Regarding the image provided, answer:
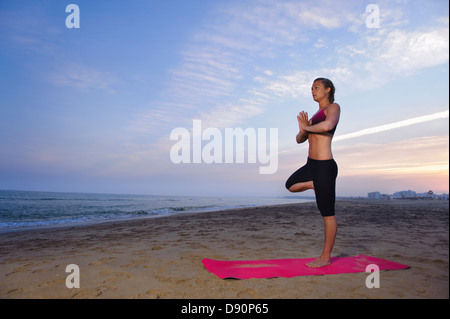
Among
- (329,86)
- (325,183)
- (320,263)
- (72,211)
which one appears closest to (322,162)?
(325,183)

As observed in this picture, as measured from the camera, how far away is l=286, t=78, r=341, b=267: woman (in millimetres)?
3273

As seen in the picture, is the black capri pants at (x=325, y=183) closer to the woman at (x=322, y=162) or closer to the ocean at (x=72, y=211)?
the woman at (x=322, y=162)

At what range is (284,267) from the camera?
129 inches

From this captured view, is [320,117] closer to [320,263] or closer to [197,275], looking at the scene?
[320,263]

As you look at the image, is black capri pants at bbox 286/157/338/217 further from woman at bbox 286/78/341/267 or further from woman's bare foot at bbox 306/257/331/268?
woman's bare foot at bbox 306/257/331/268

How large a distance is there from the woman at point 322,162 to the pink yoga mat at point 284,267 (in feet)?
0.66

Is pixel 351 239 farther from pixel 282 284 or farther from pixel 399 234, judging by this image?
pixel 282 284

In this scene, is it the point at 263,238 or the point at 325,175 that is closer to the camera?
the point at 325,175

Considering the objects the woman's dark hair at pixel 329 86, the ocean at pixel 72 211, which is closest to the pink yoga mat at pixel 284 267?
the woman's dark hair at pixel 329 86

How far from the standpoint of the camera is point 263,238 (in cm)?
583

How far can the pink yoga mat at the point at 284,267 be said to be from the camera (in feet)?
9.89
